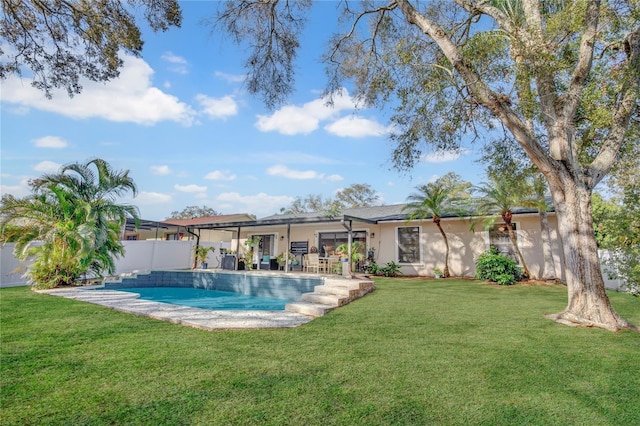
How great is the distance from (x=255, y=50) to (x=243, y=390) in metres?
9.59

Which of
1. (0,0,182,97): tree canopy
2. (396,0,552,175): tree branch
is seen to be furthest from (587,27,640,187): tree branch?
(0,0,182,97): tree canopy

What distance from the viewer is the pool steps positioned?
758 centimetres

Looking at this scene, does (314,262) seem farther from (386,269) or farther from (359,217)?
(359,217)

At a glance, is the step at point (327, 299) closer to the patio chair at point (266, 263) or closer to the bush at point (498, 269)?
the bush at point (498, 269)

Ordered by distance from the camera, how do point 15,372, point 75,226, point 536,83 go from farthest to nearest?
point 75,226 < point 536,83 < point 15,372

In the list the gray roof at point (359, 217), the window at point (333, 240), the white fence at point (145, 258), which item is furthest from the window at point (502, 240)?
the window at point (333, 240)

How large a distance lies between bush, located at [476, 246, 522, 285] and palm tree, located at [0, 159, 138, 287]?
1374cm

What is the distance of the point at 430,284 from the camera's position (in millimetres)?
12414

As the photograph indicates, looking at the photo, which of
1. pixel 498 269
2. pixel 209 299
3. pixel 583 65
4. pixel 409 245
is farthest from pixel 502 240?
pixel 209 299

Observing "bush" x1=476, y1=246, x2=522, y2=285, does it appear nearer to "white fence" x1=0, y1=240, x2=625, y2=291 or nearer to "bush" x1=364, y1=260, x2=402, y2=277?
"white fence" x1=0, y1=240, x2=625, y2=291

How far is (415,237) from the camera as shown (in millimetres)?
16047

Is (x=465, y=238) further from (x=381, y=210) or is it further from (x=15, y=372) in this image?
(x=15, y=372)

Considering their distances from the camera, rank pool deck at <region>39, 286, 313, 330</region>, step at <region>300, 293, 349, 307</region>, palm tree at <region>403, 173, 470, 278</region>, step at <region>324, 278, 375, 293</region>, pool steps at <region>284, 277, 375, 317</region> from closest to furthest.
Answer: pool deck at <region>39, 286, 313, 330</region>
pool steps at <region>284, 277, 375, 317</region>
step at <region>300, 293, 349, 307</region>
step at <region>324, 278, 375, 293</region>
palm tree at <region>403, 173, 470, 278</region>

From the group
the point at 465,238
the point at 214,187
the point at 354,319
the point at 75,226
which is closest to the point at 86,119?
the point at 75,226
